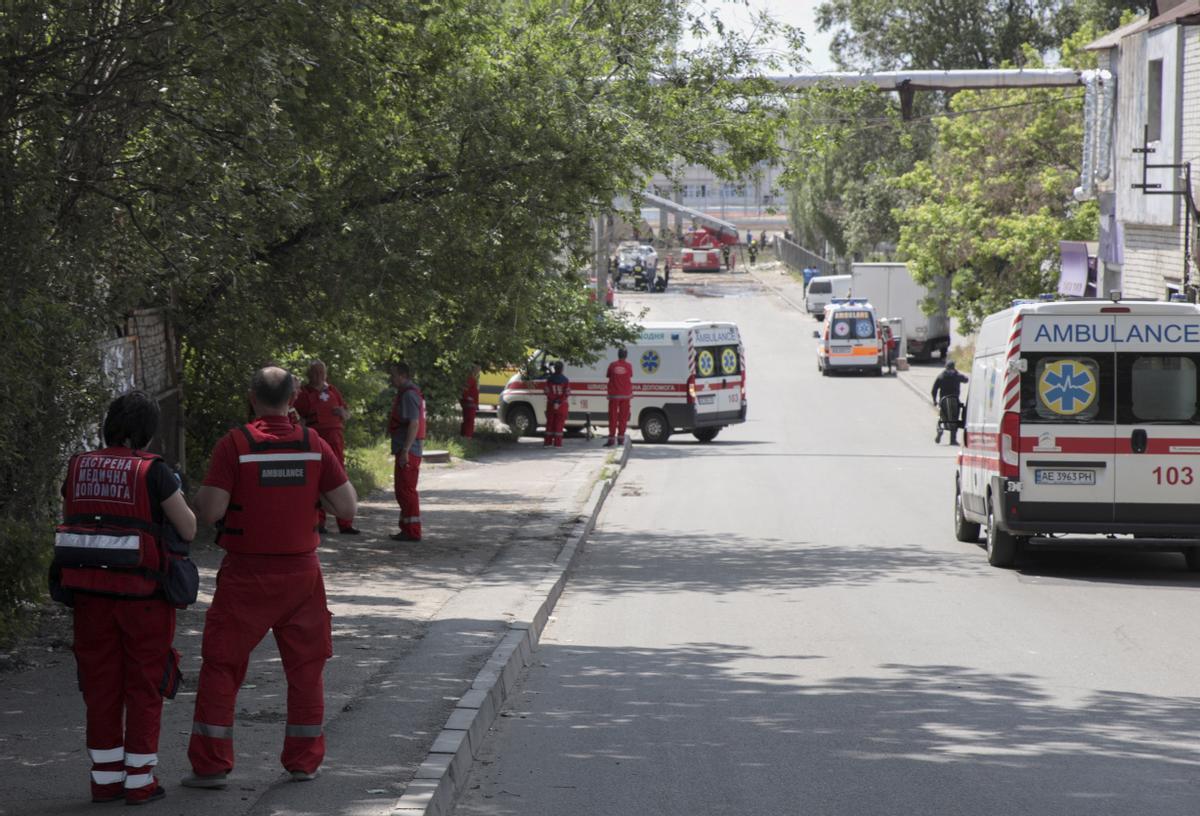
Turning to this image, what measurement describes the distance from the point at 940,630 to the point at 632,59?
7015mm

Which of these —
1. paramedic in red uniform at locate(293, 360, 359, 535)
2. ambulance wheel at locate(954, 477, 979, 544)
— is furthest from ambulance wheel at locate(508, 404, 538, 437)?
paramedic in red uniform at locate(293, 360, 359, 535)

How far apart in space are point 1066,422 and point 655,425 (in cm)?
2051

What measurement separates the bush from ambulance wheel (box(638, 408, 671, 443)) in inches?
998

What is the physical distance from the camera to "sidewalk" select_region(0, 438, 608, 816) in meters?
6.19

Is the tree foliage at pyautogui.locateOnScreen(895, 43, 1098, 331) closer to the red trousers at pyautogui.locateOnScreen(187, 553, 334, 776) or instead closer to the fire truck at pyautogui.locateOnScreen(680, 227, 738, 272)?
the red trousers at pyautogui.locateOnScreen(187, 553, 334, 776)

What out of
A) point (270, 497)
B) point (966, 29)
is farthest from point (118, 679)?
point (966, 29)

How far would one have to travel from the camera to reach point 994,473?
14.3 meters

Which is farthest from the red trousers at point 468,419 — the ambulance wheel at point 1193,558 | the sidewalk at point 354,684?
the ambulance wheel at point 1193,558

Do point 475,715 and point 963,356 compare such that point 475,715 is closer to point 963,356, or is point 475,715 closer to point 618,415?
point 618,415

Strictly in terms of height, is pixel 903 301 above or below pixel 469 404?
above

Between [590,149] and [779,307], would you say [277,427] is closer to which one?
[590,149]

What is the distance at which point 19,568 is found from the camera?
28.9 ft

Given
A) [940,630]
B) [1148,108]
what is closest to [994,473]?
[940,630]

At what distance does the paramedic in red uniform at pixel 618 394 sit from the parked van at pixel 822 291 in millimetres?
41175
